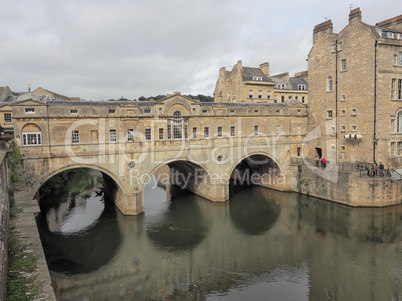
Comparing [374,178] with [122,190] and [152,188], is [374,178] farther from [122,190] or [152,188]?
[152,188]

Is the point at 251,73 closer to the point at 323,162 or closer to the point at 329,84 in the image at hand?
the point at 329,84

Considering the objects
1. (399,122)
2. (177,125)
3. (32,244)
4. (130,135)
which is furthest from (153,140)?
(399,122)

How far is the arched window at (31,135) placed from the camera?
2175 centimetres

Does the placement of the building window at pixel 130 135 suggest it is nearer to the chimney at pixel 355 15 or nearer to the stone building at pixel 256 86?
the stone building at pixel 256 86

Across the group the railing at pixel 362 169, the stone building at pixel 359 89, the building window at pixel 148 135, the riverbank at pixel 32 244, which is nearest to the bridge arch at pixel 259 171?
the railing at pixel 362 169

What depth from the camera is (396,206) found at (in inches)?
1044

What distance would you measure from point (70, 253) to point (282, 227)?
1589 centimetres

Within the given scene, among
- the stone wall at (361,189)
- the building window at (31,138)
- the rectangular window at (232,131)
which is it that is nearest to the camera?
the building window at (31,138)

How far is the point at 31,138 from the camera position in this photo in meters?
22.0

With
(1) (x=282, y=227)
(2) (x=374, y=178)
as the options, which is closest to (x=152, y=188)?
(1) (x=282, y=227)

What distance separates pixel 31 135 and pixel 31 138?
0.22m

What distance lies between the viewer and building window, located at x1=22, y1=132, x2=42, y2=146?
2175 cm

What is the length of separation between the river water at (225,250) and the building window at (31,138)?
7025 mm

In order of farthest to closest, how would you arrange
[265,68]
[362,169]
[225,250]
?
[265,68], [362,169], [225,250]
